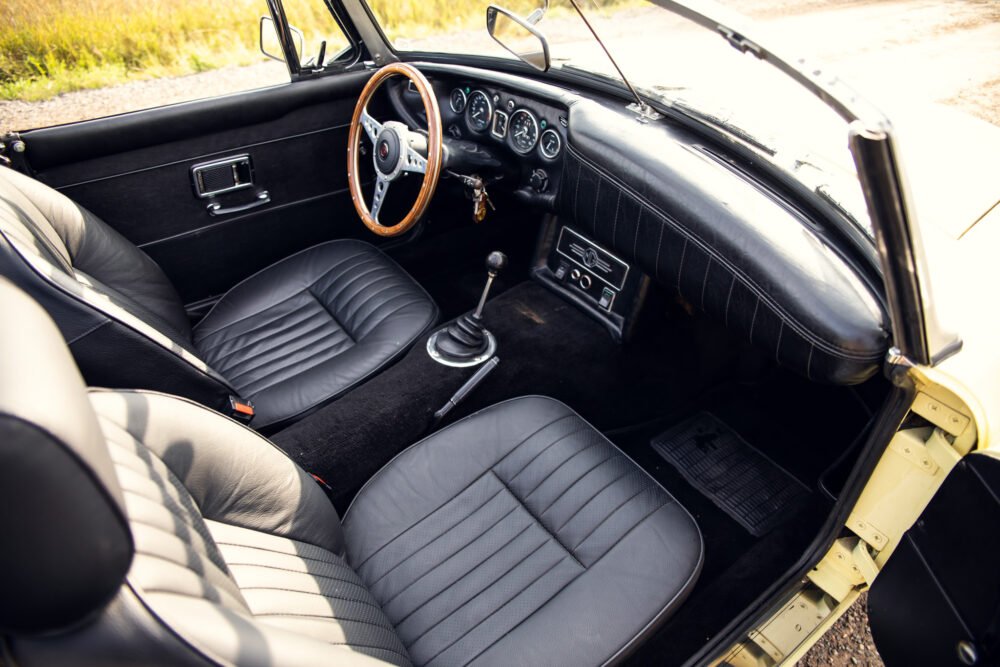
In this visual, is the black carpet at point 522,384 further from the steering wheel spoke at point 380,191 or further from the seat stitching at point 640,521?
the seat stitching at point 640,521

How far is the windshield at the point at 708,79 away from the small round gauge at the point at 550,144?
0.77 ft

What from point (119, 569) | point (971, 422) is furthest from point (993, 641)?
point (119, 569)

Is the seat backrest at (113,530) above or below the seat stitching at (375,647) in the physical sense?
above

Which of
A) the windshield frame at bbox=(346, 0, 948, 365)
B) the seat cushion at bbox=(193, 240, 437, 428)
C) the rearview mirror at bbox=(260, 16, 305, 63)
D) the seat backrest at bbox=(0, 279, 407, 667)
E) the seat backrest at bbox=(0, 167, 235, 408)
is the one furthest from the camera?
the rearview mirror at bbox=(260, 16, 305, 63)

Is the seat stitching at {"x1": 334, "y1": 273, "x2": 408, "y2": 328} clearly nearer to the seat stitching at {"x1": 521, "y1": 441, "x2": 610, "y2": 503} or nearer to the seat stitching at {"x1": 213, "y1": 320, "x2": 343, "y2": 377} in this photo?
the seat stitching at {"x1": 213, "y1": 320, "x2": 343, "y2": 377}

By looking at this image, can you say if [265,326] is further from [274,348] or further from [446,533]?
[446,533]

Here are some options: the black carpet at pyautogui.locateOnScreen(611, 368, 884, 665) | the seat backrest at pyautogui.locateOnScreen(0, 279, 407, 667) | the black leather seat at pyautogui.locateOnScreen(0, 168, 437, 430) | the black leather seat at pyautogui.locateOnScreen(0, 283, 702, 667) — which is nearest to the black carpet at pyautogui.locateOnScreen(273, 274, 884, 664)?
the black carpet at pyautogui.locateOnScreen(611, 368, 884, 665)

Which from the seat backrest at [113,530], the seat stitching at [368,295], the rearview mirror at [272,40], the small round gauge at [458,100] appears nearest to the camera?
the seat backrest at [113,530]

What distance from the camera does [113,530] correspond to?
66cm

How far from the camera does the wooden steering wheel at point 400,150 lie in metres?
2.00

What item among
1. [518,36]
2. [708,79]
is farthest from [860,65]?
[518,36]

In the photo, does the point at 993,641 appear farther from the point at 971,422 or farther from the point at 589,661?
the point at 589,661

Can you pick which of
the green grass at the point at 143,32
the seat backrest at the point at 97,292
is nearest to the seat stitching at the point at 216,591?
the seat backrest at the point at 97,292

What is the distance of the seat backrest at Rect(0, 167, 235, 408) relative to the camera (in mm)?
1241
